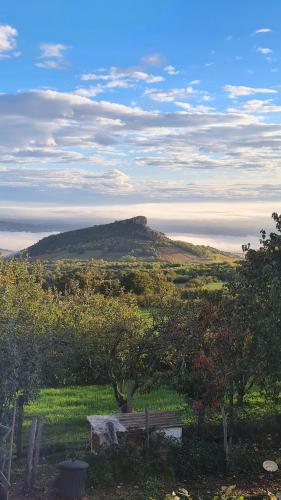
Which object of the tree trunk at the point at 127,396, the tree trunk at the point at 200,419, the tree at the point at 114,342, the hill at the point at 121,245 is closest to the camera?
the tree trunk at the point at 200,419

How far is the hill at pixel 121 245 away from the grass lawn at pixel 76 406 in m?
84.7

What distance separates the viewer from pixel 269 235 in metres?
15.9

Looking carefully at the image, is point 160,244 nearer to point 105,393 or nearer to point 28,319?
point 105,393

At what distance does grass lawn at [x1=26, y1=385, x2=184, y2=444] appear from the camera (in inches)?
683

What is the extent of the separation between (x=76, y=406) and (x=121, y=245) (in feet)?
339

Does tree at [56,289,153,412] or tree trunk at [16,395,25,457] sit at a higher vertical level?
tree at [56,289,153,412]

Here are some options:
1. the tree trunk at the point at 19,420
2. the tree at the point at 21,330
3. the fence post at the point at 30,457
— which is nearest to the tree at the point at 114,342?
the tree at the point at 21,330

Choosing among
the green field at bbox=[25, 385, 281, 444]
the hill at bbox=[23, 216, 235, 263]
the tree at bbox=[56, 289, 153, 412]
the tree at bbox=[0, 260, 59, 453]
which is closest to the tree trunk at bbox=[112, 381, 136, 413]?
the tree at bbox=[56, 289, 153, 412]

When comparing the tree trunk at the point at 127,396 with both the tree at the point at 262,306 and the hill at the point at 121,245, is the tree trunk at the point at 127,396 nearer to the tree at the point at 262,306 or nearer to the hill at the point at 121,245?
the tree at the point at 262,306

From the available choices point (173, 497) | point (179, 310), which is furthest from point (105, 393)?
point (173, 497)

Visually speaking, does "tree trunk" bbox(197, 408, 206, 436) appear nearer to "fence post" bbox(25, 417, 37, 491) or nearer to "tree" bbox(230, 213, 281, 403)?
"tree" bbox(230, 213, 281, 403)

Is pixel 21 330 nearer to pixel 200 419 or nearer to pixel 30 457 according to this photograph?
pixel 30 457

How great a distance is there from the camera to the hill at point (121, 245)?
117 meters

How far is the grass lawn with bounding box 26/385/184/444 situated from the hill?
84665 mm
